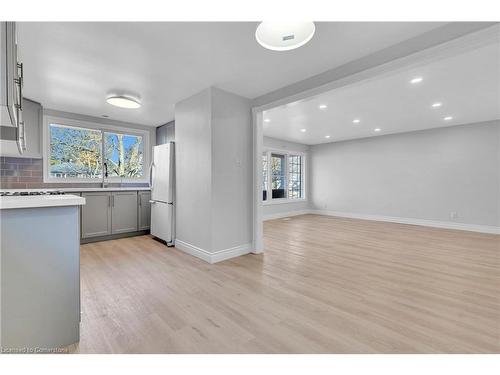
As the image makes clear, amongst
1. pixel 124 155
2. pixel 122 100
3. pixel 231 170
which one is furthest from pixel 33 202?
pixel 124 155

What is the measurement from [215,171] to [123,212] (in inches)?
95.0

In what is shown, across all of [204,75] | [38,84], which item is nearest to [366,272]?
[204,75]

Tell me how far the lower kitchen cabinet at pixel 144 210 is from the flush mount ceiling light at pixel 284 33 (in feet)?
12.9

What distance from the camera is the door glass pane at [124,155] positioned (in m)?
4.86

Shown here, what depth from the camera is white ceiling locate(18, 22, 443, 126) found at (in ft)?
6.45

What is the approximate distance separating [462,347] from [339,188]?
6.47 metres

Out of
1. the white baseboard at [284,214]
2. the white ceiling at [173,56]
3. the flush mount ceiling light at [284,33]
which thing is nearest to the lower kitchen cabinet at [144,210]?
the white ceiling at [173,56]

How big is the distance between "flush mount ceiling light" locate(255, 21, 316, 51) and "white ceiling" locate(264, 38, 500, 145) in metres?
1.18

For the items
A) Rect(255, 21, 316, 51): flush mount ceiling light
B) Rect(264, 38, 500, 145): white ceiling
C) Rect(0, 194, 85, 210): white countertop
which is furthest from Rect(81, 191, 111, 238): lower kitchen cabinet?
Rect(255, 21, 316, 51): flush mount ceiling light

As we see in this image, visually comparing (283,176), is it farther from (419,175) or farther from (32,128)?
(32,128)

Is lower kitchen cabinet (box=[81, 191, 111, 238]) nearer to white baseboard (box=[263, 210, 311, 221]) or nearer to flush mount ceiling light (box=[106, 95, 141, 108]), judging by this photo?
flush mount ceiling light (box=[106, 95, 141, 108])

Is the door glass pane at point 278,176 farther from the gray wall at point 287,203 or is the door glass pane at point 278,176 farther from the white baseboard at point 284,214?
the white baseboard at point 284,214
